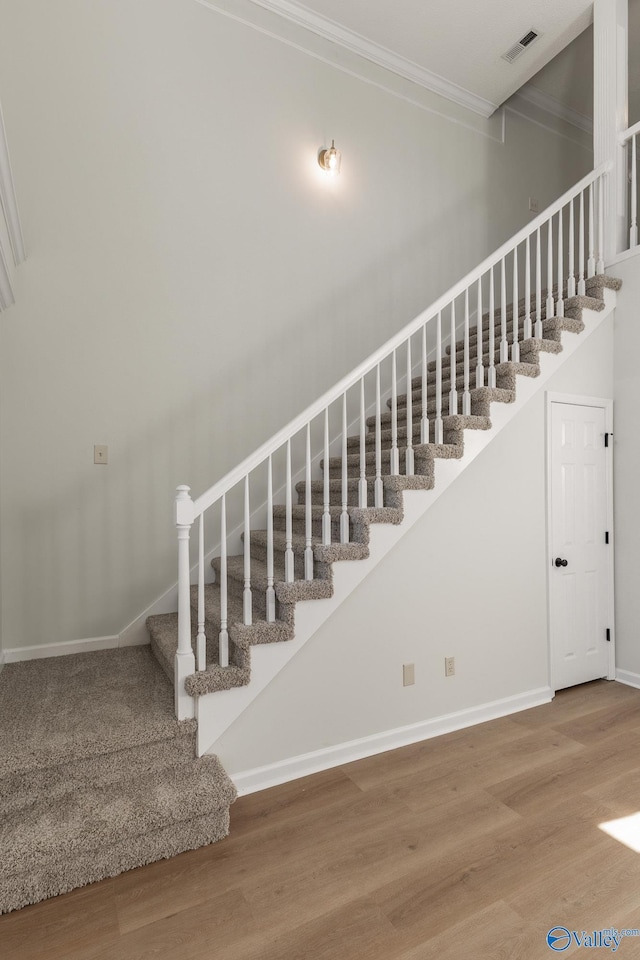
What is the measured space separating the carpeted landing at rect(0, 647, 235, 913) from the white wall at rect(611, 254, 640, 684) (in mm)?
3025

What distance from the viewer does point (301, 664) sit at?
2.62m

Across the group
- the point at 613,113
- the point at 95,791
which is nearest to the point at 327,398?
the point at 95,791

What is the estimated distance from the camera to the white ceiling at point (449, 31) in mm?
3951

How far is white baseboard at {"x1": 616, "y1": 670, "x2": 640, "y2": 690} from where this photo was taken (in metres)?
3.70

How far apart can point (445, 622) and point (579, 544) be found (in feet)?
4.25

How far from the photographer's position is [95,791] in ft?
6.77

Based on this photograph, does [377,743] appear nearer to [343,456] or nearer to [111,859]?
[111,859]

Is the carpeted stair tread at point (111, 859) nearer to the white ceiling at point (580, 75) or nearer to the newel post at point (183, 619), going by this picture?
the newel post at point (183, 619)

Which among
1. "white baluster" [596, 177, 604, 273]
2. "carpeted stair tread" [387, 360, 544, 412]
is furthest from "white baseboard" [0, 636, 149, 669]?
"white baluster" [596, 177, 604, 273]

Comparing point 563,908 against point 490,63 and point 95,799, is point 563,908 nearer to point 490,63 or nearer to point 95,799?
point 95,799

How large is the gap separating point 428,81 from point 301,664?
489 cm

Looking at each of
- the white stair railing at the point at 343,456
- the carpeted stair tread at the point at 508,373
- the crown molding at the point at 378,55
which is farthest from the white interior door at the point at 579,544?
the crown molding at the point at 378,55

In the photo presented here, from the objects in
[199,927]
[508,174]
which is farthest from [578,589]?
[508,174]

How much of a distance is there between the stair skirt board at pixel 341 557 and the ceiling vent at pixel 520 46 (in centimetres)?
231
